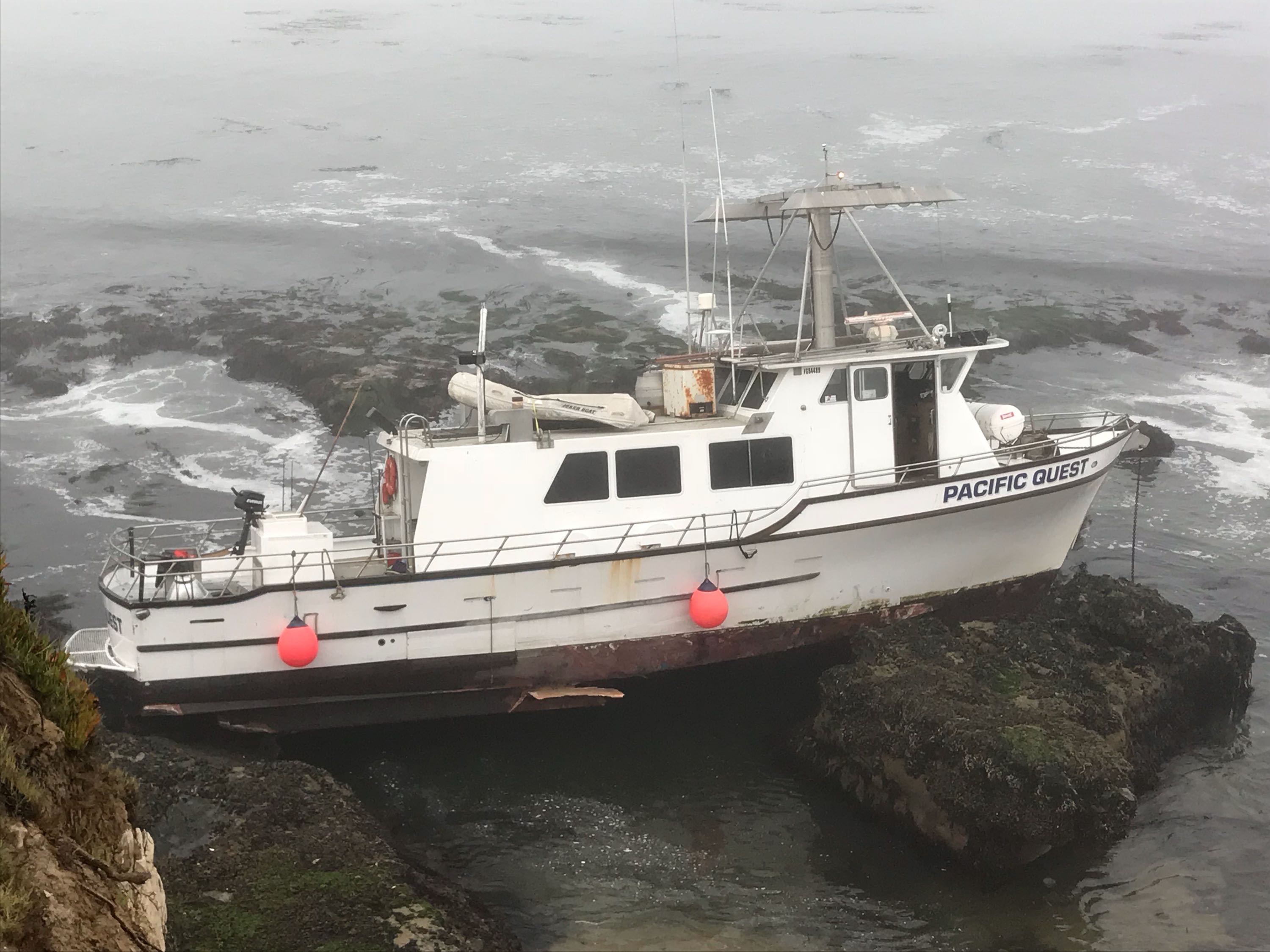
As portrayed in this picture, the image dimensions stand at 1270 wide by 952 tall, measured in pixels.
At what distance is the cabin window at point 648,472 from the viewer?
12.6m

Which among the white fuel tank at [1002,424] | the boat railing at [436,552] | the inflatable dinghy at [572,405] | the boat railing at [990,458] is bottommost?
the boat railing at [436,552]

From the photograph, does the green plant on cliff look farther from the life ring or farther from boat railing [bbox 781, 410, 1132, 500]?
boat railing [bbox 781, 410, 1132, 500]

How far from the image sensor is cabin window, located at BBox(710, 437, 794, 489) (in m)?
12.8

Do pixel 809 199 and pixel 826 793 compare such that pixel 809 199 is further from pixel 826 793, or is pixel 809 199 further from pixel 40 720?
pixel 40 720

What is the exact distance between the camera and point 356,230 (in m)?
37.7

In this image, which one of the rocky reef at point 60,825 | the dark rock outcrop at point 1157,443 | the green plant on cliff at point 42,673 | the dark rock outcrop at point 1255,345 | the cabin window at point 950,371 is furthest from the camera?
the dark rock outcrop at point 1255,345

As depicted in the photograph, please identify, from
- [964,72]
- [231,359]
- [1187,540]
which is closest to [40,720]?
[1187,540]

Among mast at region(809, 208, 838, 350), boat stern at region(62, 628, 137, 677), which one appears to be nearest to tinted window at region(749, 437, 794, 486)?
mast at region(809, 208, 838, 350)

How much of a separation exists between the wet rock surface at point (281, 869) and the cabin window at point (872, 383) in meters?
6.70

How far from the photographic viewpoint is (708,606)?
1213cm

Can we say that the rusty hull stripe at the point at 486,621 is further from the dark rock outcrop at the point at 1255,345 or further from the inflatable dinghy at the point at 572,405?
the dark rock outcrop at the point at 1255,345

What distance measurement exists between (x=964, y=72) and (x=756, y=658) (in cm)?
5379

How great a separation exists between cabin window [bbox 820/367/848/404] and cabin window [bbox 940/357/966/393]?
106 centimetres

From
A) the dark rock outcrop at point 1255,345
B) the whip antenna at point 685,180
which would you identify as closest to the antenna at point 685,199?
the whip antenna at point 685,180
